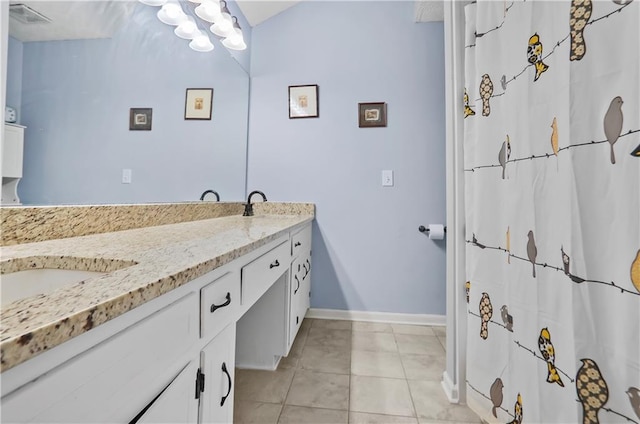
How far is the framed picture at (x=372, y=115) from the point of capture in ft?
6.61

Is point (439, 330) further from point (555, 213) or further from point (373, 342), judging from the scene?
point (555, 213)

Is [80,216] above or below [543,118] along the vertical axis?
below

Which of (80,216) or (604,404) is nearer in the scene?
(604,404)

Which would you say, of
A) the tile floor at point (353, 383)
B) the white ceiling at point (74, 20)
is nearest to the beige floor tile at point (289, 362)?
the tile floor at point (353, 383)

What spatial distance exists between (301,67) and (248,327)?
194cm

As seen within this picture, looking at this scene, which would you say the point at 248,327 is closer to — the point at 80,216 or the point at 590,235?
the point at 80,216

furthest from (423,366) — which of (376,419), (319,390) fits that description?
(319,390)

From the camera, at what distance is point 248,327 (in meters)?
1.43

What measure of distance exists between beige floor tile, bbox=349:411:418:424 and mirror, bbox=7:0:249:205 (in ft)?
4.26

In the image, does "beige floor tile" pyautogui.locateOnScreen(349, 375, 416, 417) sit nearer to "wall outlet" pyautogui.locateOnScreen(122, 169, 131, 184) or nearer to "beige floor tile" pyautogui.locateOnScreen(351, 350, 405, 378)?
"beige floor tile" pyautogui.locateOnScreen(351, 350, 405, 378)

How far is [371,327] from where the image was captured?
194 cm

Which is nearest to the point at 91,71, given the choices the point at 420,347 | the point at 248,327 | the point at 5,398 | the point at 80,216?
the point at 80,216

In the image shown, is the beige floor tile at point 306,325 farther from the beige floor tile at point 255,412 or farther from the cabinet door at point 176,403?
the cabinet door at point 176,403

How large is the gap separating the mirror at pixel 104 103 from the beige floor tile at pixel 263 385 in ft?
3.26
